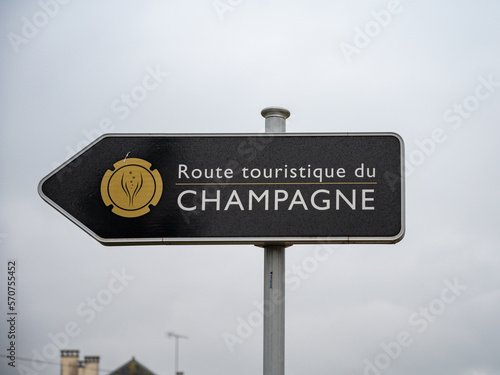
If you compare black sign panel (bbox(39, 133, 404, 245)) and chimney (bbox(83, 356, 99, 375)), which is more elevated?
black sign panel (bbox(39, 133, 404, 245))

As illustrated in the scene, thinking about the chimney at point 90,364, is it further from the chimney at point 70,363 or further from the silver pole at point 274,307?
the silver pole at point 274,307

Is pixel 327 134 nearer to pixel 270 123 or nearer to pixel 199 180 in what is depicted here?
pixel 270 123

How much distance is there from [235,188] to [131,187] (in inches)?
31.7

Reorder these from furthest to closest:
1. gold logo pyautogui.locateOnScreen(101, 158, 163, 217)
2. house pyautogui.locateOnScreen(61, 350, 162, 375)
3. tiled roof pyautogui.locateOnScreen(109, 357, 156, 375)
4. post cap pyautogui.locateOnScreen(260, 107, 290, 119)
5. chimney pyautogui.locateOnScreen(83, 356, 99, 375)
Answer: tiled roof pyautogui.locateOnScreen(109, 357, 156, 375), chimney pyautogui.locateOnScreen(83, 356, 99, 375), house pyautogui.locateOnScreen(61, 350, 162, 375), post cap pyautogui.locateOnScreen(260, 107, 290, 119), gold logo pyautogui.locateOnScreen(101, 158, 163, 217)

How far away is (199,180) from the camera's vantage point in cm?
503

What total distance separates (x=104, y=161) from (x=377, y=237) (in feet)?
7.06

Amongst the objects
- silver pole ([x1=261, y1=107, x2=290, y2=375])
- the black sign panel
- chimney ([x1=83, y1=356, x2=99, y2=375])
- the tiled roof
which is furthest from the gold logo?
the tiled roof

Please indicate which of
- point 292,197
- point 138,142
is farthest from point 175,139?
point 292,197

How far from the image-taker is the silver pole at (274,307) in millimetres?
4895

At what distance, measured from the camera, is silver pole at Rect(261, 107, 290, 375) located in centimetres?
489

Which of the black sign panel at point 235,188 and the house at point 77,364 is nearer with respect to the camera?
the black sign panel at point 235,188

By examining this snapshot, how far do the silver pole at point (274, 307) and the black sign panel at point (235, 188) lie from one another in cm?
23

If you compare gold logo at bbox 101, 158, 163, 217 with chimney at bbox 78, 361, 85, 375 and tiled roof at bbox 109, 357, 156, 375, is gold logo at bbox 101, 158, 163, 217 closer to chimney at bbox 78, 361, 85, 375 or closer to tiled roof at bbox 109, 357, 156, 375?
chimney at bbox 78, 361, 85, 375

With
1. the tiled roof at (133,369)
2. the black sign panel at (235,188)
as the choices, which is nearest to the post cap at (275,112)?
the black sign panel at (235,188)
